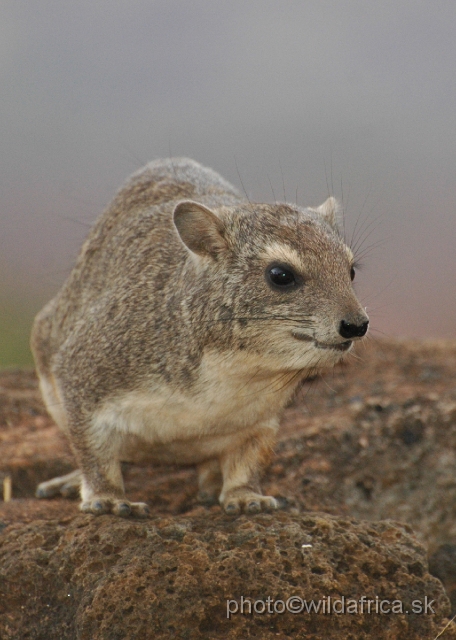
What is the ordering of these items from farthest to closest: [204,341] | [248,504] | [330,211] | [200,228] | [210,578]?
1. [330,211]
2. [248,504]
3. [200,228]
4. [204,341]
5. [210,578]

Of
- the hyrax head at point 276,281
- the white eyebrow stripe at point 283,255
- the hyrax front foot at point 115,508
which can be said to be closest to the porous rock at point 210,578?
the hyrax front foot at point 115,508

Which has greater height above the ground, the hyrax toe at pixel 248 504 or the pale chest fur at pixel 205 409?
the pale chest fur at pixel 205 409

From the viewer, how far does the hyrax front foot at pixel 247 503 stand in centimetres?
709

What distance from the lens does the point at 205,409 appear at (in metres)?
6.77

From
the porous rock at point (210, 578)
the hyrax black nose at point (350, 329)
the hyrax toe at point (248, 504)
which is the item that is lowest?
the porous rock at point (210, 578)

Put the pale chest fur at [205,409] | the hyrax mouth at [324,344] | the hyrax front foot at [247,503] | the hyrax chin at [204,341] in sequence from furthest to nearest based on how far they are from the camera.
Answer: the hyrax front foot at [247,503]
the pale chest fur at [205,409]
the hyrax chin at [204,341]
the hyrax mouth at [324,344]

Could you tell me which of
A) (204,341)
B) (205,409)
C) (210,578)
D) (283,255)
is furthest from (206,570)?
(283,255)

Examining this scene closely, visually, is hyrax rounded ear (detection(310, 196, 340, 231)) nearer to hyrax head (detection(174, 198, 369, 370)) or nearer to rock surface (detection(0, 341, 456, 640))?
hyrax head (detection(174, 198, 369, 370))

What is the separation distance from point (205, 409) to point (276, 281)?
111 cm

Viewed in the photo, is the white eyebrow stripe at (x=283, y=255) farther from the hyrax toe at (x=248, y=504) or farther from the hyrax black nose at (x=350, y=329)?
the hyrax toe at (x=248, y=504)

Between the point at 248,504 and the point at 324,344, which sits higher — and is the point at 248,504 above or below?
below

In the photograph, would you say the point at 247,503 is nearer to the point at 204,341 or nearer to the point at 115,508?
the point at 115,508

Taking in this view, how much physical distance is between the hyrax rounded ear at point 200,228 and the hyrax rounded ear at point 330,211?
996 mm

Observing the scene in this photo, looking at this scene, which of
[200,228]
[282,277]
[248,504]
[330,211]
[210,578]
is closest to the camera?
[210,578]
